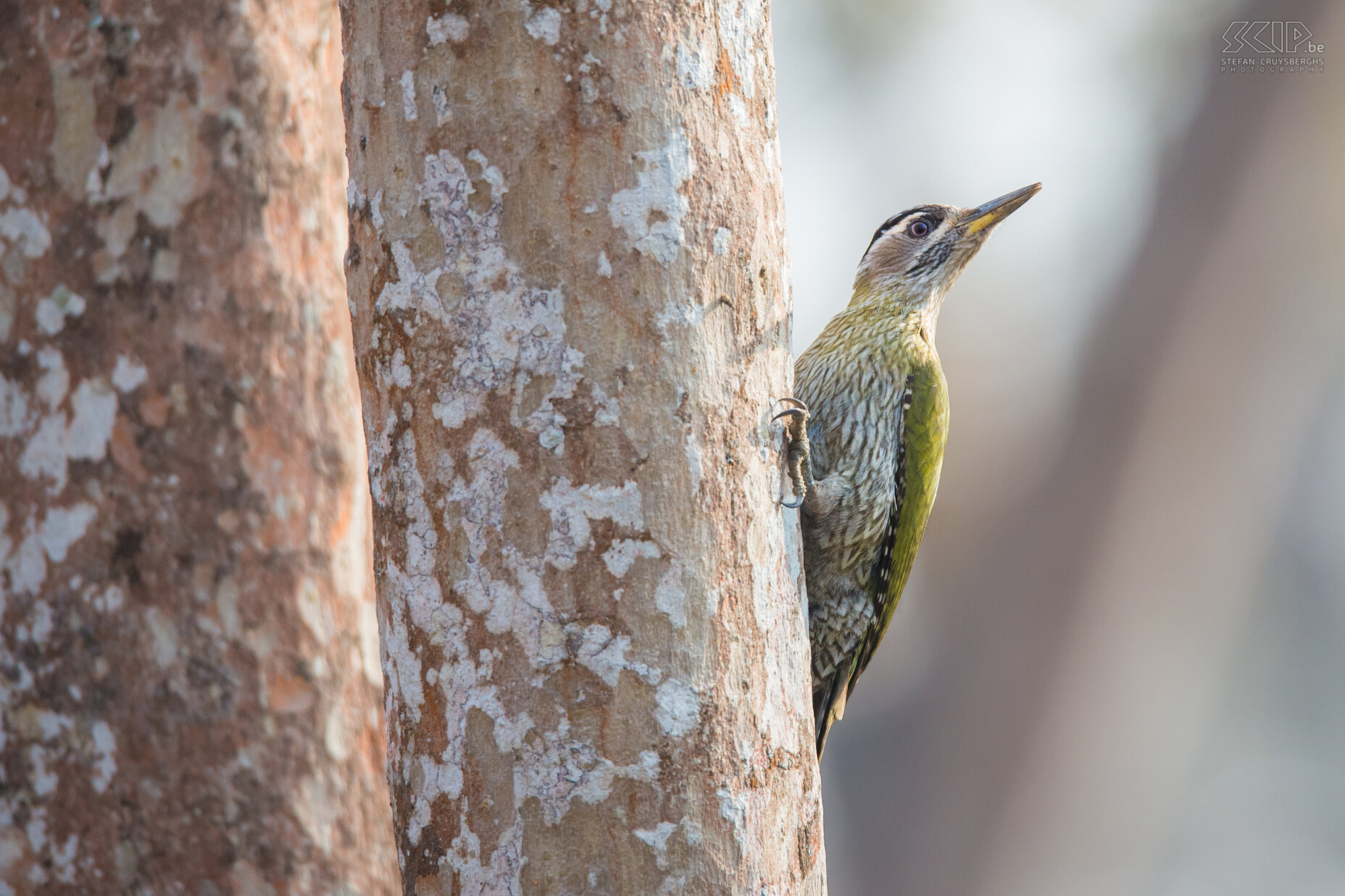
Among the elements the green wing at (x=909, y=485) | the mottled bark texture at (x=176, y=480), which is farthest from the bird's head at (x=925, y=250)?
the mottled bark texture at (x=176, y=480)

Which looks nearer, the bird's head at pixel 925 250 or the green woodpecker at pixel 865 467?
the green woodpecker at pixel 865 467

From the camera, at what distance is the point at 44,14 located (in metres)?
2.83

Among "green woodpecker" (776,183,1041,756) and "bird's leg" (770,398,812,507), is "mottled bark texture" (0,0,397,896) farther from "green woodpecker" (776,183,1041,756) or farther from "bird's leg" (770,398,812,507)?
"green woodpecker" (776,183,1041,756)

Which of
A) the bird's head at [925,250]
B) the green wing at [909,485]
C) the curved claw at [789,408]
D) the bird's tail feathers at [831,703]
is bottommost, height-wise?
the bird's tail feathers at [831,703]

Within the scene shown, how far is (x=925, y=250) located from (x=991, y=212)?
0.27 metres

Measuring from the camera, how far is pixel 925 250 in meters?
4.02

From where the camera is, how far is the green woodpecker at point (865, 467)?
341 centimetres

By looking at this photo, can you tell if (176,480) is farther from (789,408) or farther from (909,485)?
(909,485)

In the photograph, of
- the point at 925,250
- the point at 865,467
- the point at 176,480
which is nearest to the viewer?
the point at 176,480

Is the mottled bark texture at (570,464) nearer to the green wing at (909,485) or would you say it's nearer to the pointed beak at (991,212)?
the green wing at (909,485)

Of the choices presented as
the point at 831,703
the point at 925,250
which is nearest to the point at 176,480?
the point at 831,703

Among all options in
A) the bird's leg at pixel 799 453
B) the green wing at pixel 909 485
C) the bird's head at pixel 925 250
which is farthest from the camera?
the bird's head at pixel 925 250

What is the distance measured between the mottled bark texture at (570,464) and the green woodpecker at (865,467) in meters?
1.36

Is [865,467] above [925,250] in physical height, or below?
below
